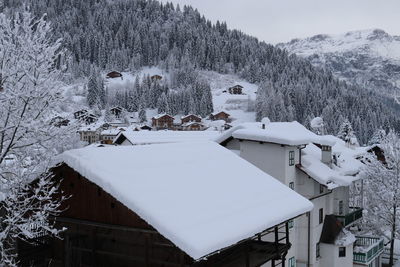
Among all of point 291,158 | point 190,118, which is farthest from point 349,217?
point 190,118

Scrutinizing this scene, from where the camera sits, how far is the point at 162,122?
157 metres

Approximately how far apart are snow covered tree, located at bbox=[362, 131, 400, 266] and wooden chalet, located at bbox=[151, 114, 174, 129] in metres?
118

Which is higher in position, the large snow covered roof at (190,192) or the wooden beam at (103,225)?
the large snow covered roof at (190,192)

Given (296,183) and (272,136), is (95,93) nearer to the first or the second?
(296,183)

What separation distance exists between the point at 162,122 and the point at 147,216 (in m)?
146

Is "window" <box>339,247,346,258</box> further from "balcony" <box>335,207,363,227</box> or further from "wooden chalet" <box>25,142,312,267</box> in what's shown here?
"wooden chalet" <box>25,142,312,267</box>

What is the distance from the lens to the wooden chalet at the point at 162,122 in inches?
6125

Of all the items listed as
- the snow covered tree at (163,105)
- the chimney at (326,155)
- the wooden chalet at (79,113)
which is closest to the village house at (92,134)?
the snow covered tree at (163,105)

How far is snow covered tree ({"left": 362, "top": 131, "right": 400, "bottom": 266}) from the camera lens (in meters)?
37.3

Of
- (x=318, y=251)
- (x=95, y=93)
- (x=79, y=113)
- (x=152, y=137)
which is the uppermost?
(x=95, y=93)

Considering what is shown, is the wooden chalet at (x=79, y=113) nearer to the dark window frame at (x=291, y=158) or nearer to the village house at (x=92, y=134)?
the dark window frame at (x=291, y=158)

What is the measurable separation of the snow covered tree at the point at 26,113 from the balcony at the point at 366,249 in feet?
95.6

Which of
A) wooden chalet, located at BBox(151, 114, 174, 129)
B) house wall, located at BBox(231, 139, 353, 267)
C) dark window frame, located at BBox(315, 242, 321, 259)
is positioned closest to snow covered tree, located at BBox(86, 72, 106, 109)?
wooden chalet, located at BBox(151, 114, 174, 129)

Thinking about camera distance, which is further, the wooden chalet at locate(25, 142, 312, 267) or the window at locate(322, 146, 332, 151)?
the window at locate(322, 146, 332, 151)
